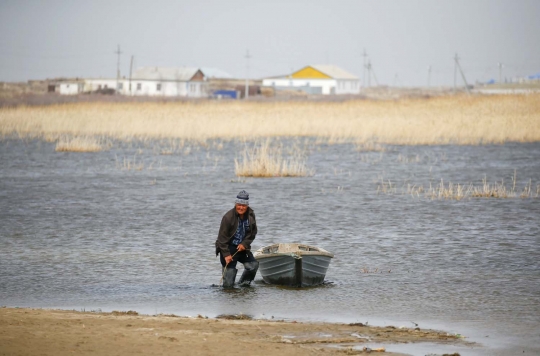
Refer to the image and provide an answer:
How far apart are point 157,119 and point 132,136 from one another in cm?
412

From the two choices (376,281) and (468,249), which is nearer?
(376,281)

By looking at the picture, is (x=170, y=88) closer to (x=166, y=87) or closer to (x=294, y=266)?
(x=166, y=87)

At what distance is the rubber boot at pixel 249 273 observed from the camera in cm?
1260

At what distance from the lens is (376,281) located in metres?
13.2

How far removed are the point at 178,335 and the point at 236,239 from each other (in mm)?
3699

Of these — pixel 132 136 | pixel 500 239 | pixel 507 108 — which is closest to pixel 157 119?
pixel 132 136

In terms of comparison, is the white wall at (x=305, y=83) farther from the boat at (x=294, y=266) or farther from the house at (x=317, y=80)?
the boat at (x=294, y=266)

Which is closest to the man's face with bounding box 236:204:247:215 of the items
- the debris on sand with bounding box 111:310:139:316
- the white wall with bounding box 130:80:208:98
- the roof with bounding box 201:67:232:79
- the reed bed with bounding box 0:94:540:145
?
the debris on sand with bounding box 111:310:139:316

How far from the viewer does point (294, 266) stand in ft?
40.7

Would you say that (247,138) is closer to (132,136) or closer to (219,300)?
(132,136)

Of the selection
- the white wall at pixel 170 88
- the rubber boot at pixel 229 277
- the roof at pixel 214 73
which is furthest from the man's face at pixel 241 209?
the roof at pixel 214 73

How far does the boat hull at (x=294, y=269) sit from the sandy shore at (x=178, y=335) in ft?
6.66

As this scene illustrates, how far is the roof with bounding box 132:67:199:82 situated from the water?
87132 mm

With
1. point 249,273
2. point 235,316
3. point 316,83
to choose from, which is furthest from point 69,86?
point 235,316
